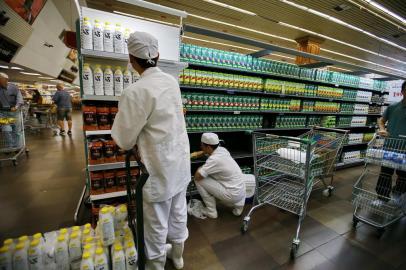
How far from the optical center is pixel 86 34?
1948mm

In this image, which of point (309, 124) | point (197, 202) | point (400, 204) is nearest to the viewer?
point (400, 204)

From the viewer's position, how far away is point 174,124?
151 centimetres

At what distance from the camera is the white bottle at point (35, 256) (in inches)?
54.9

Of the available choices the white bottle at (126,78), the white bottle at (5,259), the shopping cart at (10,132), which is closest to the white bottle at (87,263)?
the white bottle at (5,259)

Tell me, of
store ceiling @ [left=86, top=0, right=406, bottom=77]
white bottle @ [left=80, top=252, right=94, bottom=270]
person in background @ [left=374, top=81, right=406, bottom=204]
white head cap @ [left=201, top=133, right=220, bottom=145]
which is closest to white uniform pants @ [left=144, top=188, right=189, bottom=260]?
white bottle @ [left=80, top=252, right=94, bottom=270]

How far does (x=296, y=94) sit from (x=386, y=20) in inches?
233

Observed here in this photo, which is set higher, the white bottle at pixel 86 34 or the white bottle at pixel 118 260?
the white bottle at pixel 86 34

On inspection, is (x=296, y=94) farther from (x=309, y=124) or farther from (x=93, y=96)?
(x=93, y=96)

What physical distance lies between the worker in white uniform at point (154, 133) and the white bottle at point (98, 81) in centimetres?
77

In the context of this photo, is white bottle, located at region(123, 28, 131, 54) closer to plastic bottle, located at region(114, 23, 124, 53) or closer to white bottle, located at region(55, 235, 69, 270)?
plastic bottle, located at region(114, 23, 124, 53)

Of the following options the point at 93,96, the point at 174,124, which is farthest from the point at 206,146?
the point at 93,96

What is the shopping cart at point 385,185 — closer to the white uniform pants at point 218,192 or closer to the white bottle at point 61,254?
the white uniform pants at point 218,192

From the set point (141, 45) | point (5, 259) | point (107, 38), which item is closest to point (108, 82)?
point (107, 38)

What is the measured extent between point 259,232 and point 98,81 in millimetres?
2604
